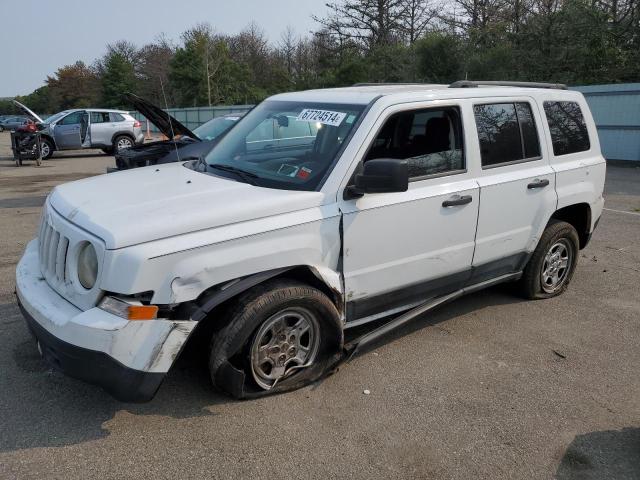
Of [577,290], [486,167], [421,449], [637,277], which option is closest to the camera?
[421,449]

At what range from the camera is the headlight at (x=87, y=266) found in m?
2.98

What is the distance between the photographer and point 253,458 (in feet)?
9.61

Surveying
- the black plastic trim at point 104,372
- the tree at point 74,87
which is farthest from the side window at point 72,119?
the tree at point 74,87

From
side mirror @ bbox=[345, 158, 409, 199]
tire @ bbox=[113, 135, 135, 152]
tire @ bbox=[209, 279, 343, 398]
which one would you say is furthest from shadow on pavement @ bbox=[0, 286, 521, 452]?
tire @ bbox=[113, 135, 135, 152]

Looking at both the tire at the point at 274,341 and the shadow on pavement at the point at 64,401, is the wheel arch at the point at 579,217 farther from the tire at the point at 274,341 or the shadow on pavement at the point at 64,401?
the shadow on pavement at the point at 64,401

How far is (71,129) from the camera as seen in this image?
19266mm

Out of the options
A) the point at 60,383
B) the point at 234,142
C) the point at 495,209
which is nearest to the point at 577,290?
the point at 495,209

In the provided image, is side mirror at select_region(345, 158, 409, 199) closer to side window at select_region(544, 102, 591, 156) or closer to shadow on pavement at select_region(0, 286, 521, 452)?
shadow on pavement at select_region(0, 286, 521, 452)

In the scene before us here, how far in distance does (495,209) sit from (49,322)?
3.18m

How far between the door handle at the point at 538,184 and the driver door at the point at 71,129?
18.1m

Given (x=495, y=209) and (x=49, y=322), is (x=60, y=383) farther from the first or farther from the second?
(x=495, y=209)

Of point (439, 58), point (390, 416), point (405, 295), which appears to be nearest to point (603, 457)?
point (390, 416)

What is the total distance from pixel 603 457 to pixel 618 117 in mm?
15497

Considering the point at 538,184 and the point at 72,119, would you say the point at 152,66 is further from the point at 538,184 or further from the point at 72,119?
the point at 538,184
